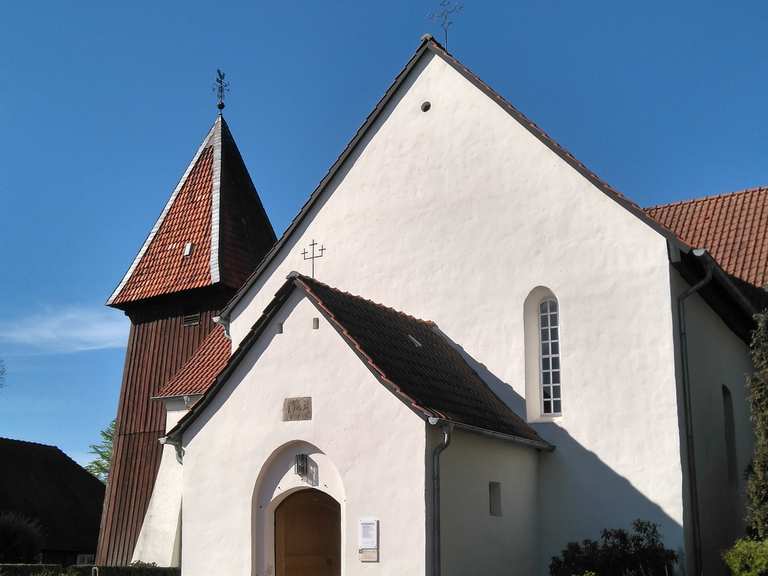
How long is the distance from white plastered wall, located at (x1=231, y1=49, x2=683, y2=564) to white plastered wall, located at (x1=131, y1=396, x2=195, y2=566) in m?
6.52

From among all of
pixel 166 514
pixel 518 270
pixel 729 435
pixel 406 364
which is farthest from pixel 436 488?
pixel 166 514

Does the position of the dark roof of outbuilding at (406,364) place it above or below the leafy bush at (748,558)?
above

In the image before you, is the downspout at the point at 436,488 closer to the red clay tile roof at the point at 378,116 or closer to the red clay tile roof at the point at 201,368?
the red clay tile roof at the point at 378,116

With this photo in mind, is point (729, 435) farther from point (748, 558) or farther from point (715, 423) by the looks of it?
point (748, 558)

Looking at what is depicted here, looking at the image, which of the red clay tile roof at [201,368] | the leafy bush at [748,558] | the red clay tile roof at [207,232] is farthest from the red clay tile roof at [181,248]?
the leafy bush at [748,558]

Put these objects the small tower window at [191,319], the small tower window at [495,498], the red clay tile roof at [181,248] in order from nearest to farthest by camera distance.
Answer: the small tower window at [495,498]
the small tower window at [191,319]
the red clay tile roof at [181,248]

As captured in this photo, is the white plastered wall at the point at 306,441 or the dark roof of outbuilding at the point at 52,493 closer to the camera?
the white plastered wall at the point at 306,441

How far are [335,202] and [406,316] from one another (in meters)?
3.63

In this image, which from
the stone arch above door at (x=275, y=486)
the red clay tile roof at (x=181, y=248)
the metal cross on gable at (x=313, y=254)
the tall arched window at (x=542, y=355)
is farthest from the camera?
the red clay tile roof at (x=181, y=248)

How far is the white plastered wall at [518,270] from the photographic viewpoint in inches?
685

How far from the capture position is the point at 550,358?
18734 millimetres

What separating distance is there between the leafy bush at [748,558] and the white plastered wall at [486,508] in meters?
3.36

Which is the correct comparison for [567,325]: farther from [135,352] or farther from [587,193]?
[135,352]

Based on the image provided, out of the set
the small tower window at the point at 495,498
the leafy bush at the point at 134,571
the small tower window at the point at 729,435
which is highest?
the small tower window at the point at 729,435
